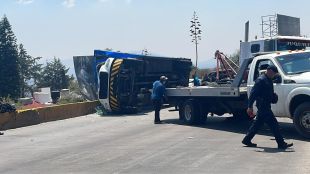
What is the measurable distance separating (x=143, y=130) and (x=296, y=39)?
22.9 feet

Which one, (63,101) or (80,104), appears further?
(63,101)

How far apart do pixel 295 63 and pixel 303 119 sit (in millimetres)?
1457

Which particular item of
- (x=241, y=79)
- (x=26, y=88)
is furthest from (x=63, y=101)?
(x=26, y=88)

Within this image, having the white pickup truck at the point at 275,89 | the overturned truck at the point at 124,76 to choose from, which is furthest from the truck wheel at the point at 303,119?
A: the overturned truck at the point at 124,76

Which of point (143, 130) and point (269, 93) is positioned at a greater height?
point (269, 93)

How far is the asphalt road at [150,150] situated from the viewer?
875cm

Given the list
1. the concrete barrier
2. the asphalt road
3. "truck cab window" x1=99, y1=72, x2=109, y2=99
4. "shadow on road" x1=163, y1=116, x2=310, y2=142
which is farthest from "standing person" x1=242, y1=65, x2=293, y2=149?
"truck cab window" x1=99, y1=72, x2=109, y2=99

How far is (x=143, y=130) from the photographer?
14.9 m

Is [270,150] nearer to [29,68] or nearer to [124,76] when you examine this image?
[124,76]

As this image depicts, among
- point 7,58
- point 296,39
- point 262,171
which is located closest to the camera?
point 262,171

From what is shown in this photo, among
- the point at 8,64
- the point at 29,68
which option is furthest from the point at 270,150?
the point at 29,68

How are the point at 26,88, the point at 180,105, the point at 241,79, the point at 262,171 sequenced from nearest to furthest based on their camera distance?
the point at 262,171, the point at 241,79, the point at 180,105, the point at 26,88

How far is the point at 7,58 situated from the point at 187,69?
164 ft

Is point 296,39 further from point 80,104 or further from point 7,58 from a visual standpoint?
point 7,58
